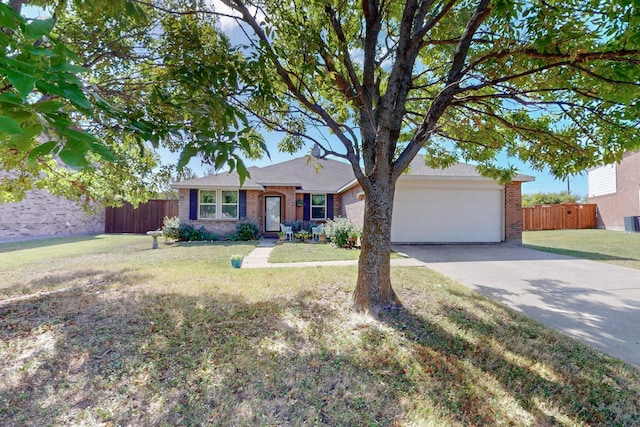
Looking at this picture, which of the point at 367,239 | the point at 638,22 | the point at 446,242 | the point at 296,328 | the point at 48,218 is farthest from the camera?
the point at 48,218

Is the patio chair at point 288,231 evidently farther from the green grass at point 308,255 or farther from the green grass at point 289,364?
the green grass at point 289,364

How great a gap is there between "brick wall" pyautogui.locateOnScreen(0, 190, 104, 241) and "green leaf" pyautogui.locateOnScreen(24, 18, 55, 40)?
15685mm

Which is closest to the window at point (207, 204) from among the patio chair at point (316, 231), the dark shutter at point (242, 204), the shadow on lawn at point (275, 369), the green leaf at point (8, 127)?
the dark shutter at point (242, 204)

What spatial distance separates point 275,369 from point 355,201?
35.5 feet

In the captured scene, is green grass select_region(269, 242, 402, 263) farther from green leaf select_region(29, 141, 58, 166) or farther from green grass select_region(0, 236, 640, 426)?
green leaf select_region(29, 141, 58, 166)

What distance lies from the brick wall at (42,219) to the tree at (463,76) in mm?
14914

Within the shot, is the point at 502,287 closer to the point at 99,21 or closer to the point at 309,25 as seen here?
the point at 309,25

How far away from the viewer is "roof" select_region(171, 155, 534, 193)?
10.8m

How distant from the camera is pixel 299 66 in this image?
12.3ft

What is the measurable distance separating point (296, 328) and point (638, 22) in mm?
4573

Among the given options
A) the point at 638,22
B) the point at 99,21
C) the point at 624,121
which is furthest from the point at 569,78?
the point at 99,21

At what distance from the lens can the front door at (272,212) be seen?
51.6 ft

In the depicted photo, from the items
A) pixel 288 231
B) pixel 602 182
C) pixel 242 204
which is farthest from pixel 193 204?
pixel 602 182

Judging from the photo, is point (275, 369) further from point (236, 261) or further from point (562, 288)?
point (562, 288)
